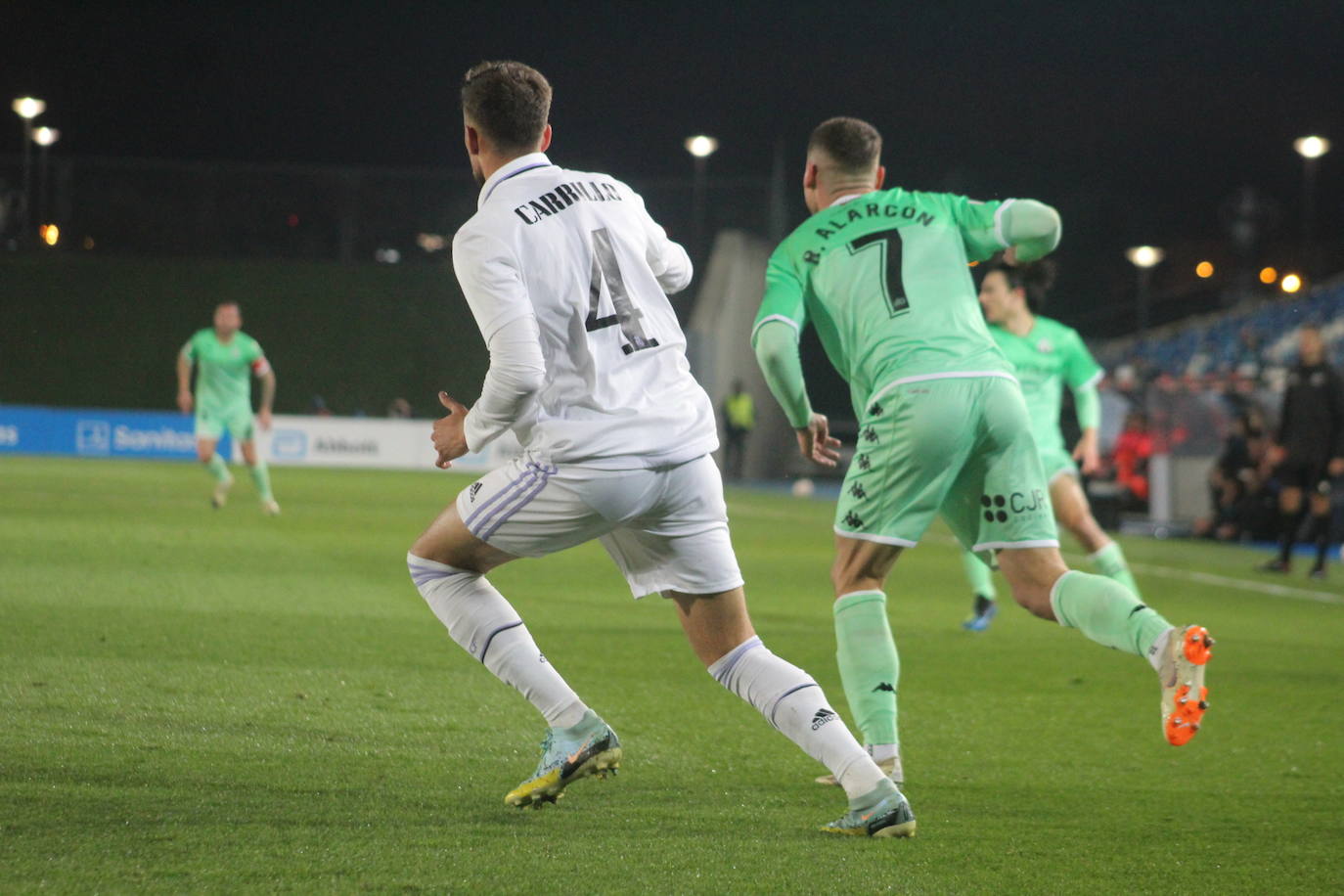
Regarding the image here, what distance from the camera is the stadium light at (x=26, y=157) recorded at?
3291 centimetres

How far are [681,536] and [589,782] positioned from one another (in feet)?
3.44

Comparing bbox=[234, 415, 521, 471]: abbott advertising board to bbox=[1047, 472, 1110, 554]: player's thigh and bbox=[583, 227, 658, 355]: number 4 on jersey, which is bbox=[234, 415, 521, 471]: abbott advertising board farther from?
bbox=[583, 227, 658, 355]: number 4 on jersey

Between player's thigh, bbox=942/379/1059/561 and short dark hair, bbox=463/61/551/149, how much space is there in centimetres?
169

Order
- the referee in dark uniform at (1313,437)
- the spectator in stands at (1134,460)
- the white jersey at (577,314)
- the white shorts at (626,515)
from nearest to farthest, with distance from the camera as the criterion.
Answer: the white jersey at (577,314) → the white shorts at (626,515) → the referee in dark uniform at (1313,437) → the spectator in stands at (1134,460)

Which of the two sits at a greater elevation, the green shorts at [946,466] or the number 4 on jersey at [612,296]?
the number 4 on jersey at [612,296]

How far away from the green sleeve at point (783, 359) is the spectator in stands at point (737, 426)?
24.4 meters

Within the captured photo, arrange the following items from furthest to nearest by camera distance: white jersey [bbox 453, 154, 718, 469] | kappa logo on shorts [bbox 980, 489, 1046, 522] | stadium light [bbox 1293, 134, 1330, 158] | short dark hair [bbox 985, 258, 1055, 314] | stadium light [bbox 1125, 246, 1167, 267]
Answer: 1. stadium light [bbox 1125, 246, 1167, 267]
2. stadium light [bbox 1293, 134, 1330, 158]
3. short dark hair [bbox 985, 258, 1055, 314]
4. kappa logo on shorts [bbox 980, 489, 1046, 522]
5. white jersey [bbox 453, 154, 718, 469]

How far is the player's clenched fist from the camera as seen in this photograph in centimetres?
404

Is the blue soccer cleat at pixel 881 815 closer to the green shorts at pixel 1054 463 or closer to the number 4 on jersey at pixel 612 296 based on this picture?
the number 4 on jersey at pixel 612 296

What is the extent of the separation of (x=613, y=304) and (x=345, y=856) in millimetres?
1503

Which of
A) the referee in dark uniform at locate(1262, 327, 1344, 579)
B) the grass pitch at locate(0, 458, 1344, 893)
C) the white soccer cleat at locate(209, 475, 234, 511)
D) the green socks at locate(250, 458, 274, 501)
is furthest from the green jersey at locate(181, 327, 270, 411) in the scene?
the referee in dark uniform at locate(1262, 327, 1344, 579)

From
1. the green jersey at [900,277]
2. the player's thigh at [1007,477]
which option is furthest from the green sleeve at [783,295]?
the player's thigh at [1007,477]

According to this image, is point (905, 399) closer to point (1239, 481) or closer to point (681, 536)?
point (681, 536)

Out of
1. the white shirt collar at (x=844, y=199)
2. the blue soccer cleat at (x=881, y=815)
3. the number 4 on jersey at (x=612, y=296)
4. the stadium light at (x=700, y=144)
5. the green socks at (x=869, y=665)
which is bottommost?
the blue soccer cleat at (x=881, y=815)
